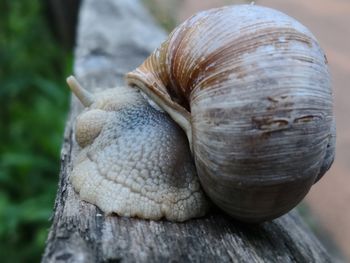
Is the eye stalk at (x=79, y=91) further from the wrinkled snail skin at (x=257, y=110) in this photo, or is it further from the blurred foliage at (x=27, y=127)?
the blurred foliage at (x=27, y=127)

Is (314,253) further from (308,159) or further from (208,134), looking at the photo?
(208,134)

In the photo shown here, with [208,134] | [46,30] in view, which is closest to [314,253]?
[208,134]

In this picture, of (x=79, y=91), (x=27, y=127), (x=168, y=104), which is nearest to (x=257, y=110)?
(x=168, y=104)

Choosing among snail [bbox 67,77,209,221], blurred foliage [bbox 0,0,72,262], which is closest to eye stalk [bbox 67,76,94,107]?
snail [bbox 67,77,209,221]

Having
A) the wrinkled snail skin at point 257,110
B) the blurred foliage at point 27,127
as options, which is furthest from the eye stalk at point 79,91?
the blurred foliage at point 27,127

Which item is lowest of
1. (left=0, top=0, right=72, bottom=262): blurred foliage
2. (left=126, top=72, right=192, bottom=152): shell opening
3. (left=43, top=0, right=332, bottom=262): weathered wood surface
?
(left=0, top=0, right=72, bottom=262): blurred foliage

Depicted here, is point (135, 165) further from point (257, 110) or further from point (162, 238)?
point (257, 110)

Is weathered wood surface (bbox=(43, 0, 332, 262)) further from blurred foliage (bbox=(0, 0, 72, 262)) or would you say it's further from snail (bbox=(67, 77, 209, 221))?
blurred foliage (bbox=(0, 0, 72, 262))
